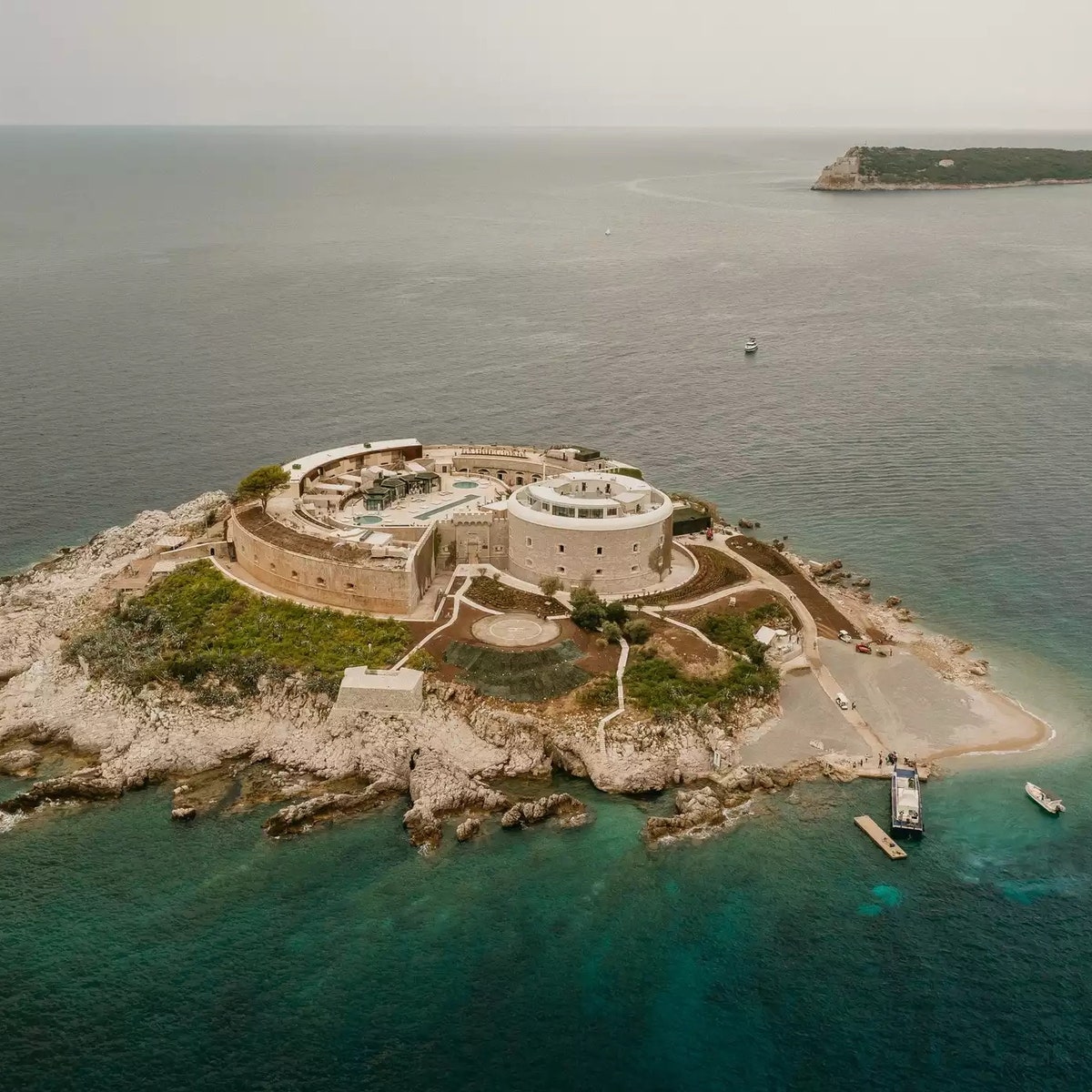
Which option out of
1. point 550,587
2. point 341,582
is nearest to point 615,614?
point 550,587

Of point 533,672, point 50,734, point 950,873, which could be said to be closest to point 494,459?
point 533,672

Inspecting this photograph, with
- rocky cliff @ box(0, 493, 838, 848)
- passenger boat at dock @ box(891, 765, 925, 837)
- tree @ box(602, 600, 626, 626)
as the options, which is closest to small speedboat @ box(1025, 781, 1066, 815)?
passenger boat at dock @ box(891, 765, 925, 837)

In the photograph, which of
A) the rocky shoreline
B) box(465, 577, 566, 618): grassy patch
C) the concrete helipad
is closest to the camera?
the rocky shoreline

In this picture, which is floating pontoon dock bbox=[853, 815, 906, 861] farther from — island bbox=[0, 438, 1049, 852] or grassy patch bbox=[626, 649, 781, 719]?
grassy patch bbox=[626, 649, 781, 719]

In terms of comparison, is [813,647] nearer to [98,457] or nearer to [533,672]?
[533,672]

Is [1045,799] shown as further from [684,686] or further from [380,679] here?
[380,679]

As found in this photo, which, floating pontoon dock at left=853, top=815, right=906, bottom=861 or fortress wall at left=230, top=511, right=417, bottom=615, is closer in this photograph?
floating pontoon dock at left=853, top=815, right=906, bottom=861
